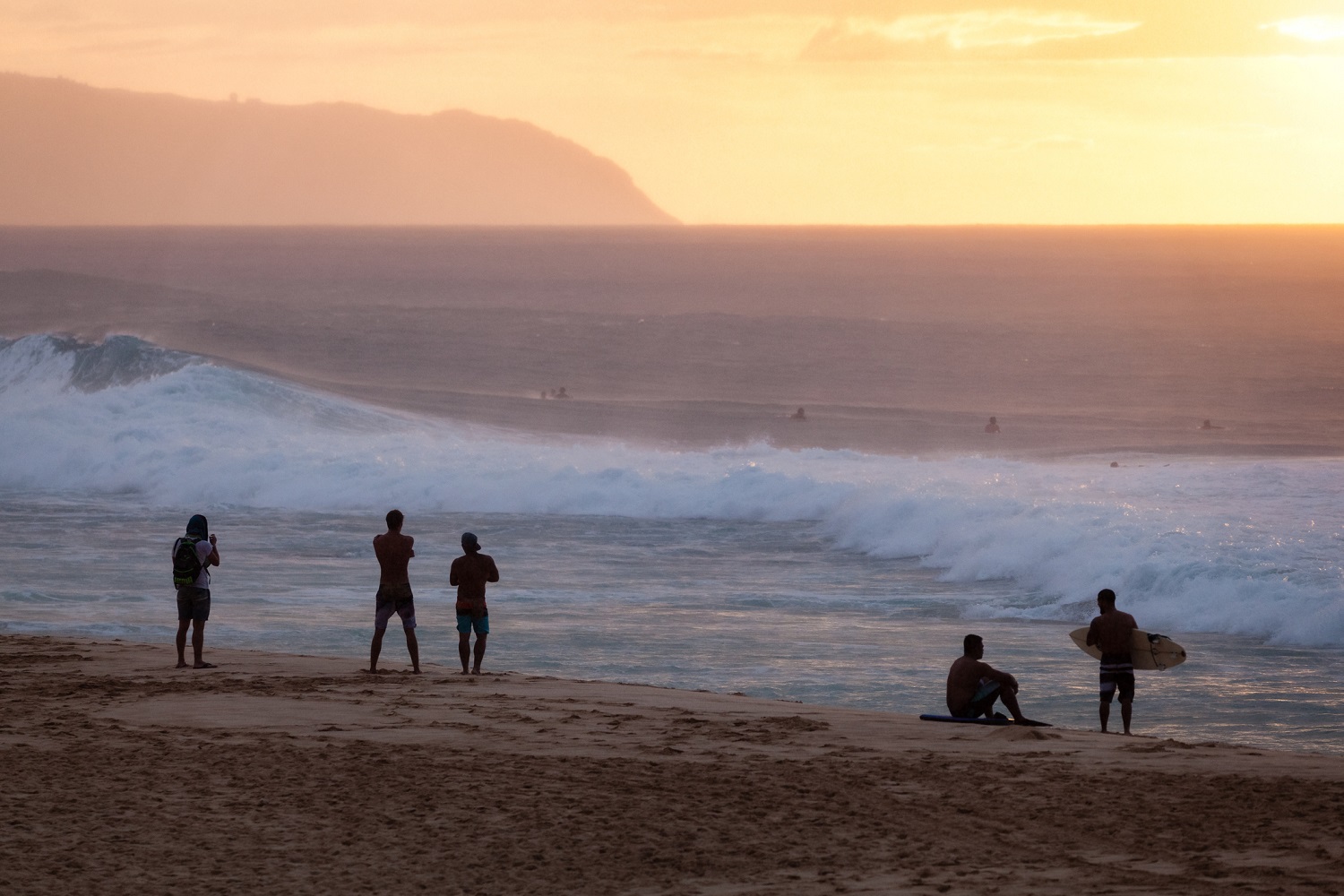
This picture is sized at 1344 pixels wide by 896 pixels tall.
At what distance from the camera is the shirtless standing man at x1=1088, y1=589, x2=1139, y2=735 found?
10789mm

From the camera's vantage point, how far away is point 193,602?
1152cm

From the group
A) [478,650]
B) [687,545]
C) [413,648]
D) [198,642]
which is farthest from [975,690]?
[687,545]

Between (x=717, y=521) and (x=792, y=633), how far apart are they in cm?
897

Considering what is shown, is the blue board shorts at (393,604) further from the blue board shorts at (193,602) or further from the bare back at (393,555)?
the blue board shorts at (193,602)

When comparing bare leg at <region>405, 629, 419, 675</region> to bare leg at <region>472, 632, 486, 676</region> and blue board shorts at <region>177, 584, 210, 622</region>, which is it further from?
blue board shorts at <region>177, 584, 210, 622</region>

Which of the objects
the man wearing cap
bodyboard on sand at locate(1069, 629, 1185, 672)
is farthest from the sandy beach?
bodyboard on sand at locate(1069, 629, 1185, 672)

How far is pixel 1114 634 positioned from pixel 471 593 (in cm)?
475

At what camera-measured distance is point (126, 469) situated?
2741 centimetres

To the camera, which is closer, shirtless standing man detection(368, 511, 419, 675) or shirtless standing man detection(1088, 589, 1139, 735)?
shirtless standing man detection(1088, 589, 1139, 735)

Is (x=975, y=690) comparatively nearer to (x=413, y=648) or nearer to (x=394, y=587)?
(x=413, y=648)

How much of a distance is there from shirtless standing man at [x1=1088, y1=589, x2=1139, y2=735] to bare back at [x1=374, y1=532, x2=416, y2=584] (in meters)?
5.06

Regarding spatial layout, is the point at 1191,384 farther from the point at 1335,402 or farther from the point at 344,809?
the point at 344,809

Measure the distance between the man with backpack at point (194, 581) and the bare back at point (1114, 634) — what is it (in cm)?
656

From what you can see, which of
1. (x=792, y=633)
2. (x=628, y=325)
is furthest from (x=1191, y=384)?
(x=792, y=633)
